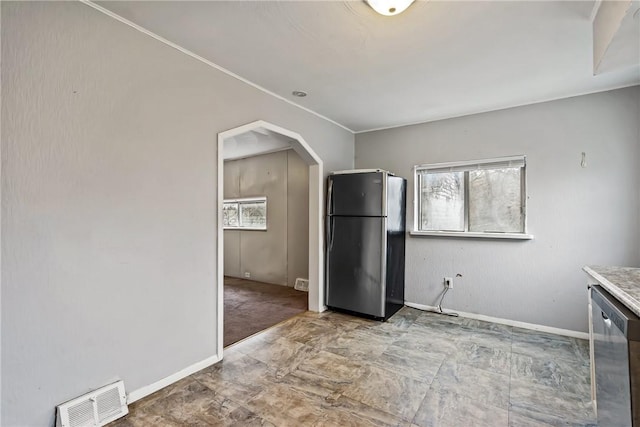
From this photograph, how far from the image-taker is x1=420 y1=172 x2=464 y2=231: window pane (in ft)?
12.1

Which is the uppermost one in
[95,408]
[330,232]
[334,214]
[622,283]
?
[334,214]

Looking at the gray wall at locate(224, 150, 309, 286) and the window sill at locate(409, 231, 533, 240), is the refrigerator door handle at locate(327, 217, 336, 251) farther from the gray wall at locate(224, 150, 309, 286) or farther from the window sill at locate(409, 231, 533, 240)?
the gray wall at locate(224, 150, 309, 286)

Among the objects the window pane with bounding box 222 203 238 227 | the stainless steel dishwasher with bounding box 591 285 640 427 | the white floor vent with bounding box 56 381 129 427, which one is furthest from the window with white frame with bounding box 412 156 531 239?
the window pane with bounding box 222 203 238 227

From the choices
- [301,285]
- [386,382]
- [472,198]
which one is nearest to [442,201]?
[472,198]

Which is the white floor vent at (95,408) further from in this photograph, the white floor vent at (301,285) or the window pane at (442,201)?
the window pane at (442,201)

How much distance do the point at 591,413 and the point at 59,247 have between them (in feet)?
10.8

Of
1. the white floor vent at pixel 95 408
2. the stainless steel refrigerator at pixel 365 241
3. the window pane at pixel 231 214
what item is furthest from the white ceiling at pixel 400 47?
the window pane at pixel 231 214

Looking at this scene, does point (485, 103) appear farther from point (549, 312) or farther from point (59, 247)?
point (59, 247)

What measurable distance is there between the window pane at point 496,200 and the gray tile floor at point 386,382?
1.17 meters

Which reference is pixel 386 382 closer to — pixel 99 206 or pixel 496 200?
pixel 99 206

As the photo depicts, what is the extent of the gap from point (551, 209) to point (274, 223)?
402cm

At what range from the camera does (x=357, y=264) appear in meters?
3.53

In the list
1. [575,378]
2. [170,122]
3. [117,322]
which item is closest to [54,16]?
→ [170,122]

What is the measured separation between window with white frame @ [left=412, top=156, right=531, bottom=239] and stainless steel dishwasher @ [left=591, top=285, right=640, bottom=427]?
1.89m
